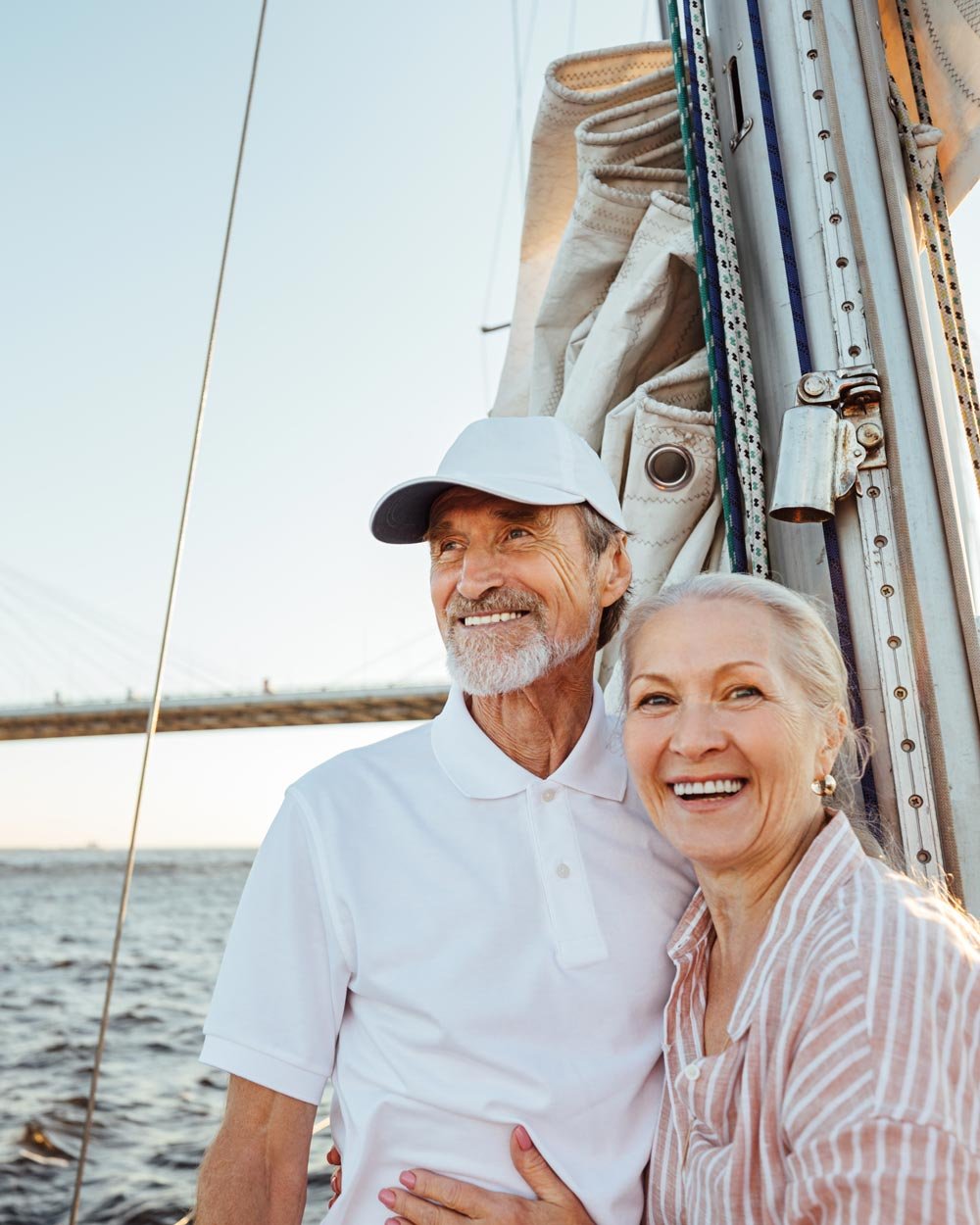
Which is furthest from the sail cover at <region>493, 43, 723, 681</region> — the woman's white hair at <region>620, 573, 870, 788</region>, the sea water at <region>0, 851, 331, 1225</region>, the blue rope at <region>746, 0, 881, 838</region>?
the sea water at <region>0, 851, 331, 1225</region>

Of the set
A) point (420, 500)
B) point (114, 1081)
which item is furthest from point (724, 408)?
point (114, 1081)

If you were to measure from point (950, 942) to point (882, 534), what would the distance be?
0.61 meters

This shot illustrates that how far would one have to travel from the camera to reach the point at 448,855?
3.51 ft

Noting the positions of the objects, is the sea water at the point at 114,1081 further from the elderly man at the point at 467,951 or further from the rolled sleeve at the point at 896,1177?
the rolled sleeve at the point at 896,1177

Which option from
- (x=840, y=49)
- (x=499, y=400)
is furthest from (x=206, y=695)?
(x=840, y=49)

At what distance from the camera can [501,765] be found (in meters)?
1.14

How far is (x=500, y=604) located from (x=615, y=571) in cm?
21

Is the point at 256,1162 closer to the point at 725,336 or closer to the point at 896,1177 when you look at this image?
the point at 896,1177

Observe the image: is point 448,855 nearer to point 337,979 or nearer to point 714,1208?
point 337,979

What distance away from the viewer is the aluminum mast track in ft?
3.75

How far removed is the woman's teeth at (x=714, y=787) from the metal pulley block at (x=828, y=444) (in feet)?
1.38

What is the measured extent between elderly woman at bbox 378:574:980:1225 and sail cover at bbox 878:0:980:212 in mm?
1131

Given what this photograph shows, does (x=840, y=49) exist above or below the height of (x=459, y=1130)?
above

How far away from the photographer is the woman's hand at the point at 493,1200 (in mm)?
900
